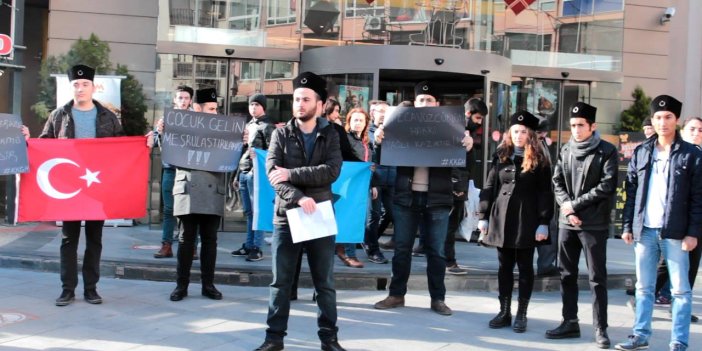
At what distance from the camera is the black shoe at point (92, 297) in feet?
22.1

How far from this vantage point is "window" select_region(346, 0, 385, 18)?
40.0 feet

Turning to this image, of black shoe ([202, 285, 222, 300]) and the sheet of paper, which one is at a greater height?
the sheet of paper

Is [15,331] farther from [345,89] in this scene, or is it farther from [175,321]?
[345,89]

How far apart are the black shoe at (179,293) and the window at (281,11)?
20.9 feet

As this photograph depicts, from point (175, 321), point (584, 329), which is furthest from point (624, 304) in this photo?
point (175, 321)

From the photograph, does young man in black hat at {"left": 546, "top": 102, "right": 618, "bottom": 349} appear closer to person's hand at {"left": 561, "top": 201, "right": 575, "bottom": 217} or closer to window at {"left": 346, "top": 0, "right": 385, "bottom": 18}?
person's hand at {"left": 561, "top": 201, "right": 575, "bottom": 217}

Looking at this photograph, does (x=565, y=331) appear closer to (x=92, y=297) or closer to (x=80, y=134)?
(x=92, y=297)

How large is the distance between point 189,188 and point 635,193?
399 centimetres

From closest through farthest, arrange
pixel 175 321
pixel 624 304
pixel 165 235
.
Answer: pixel 175 321, pixel 624 304, pixel 165 235

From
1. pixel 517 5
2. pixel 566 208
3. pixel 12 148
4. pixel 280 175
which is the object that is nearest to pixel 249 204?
pixel 12 148

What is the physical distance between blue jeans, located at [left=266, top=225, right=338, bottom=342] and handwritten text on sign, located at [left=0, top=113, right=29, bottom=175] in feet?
9.30

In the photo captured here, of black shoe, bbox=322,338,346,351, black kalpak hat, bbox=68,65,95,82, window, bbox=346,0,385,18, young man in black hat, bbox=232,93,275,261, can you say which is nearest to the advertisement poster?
window, bbox=346,0,385,18

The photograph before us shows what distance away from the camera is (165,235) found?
873 cm

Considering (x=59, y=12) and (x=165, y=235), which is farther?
(x=59, y=12)
